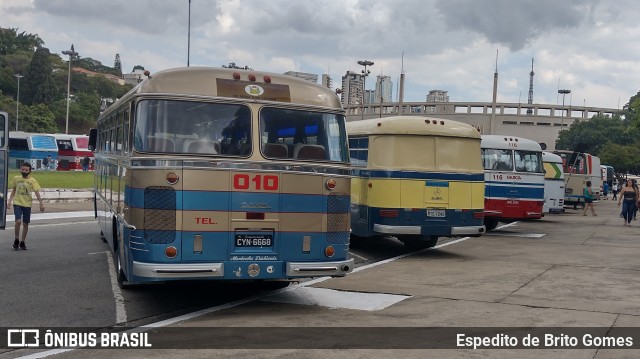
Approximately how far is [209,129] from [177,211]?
1118mm

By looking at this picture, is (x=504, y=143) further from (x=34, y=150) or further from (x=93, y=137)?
(x=34, y=150)

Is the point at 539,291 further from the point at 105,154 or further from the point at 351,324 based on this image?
the point at 105,154

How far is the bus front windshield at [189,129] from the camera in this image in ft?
30.6

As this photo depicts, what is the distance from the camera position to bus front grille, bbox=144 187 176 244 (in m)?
9.16

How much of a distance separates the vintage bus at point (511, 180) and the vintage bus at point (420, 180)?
18.9 feet

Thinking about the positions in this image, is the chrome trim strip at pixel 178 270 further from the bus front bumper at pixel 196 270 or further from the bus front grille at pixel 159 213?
the bus front grille at pixel 159 213

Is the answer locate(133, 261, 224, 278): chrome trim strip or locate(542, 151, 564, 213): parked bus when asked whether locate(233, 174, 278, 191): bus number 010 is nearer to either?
locate(133, 261, 224, 278): chrome trim strip

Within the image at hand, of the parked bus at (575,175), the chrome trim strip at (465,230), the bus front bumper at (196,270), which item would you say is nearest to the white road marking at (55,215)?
the chrome trim strip at (465,230)

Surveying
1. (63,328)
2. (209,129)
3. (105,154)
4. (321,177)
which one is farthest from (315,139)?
(105,154)

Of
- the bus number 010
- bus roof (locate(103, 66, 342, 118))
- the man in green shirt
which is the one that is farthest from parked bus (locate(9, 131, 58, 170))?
the bus number 010

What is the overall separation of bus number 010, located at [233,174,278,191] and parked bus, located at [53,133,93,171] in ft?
219

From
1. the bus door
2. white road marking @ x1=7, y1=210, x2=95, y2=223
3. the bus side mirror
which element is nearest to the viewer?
the bus door

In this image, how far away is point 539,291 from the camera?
11781mm

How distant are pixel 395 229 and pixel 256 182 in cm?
667
